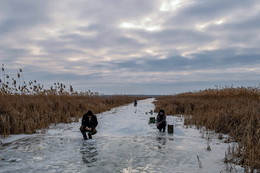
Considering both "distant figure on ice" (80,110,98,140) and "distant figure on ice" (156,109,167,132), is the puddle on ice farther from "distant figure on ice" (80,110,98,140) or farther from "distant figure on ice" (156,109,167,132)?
"distant figure on ice" (156,109,167,132)

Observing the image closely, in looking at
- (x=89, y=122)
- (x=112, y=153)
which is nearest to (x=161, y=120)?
(x=89, y=122)

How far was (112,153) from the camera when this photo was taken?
18.5 feet

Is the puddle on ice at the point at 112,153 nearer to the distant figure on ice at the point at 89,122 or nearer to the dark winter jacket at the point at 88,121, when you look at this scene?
the distant figure on ice at the point at 89,122

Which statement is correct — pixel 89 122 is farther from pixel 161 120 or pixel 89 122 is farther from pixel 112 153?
pixel 161 120

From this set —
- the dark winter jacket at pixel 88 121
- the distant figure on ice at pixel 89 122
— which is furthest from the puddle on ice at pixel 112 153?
the dark winter jacket at pixel 88 121

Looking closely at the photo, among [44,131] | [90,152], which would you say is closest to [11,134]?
[44,131]

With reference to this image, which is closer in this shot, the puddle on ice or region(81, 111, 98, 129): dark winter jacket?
the puddle on ice

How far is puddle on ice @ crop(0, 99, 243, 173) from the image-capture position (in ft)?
15.1

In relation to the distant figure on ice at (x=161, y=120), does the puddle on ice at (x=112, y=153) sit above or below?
below

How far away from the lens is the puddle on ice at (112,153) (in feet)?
15.1

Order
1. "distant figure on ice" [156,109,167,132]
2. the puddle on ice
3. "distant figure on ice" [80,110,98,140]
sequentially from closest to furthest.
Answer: the puddle on ice < "distant figure on ice" [80,110,98,140] < "distant figure on ice" [156,109,167,132]

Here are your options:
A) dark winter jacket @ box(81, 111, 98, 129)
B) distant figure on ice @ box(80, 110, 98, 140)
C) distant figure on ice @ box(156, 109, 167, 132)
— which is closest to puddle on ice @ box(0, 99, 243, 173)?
distant figure on ice @ box(80, 110, 98, 140)

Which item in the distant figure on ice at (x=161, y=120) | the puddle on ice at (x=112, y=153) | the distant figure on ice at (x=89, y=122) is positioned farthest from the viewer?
the distant figure on ice at (x=161, y=120)

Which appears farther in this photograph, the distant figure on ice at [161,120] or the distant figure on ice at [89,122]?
the distant figure on ice at [161,120]
